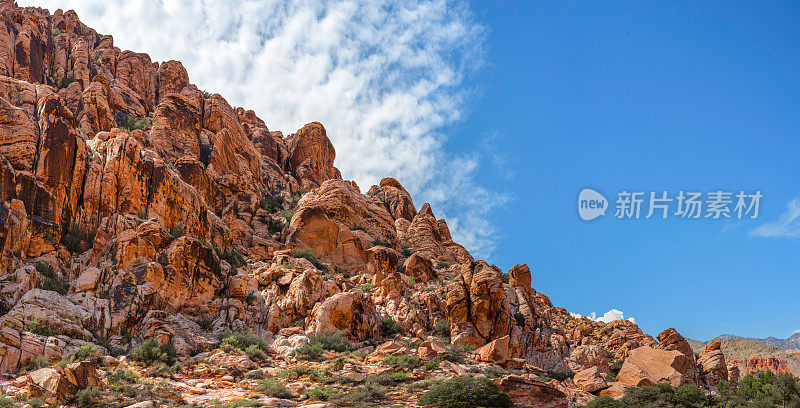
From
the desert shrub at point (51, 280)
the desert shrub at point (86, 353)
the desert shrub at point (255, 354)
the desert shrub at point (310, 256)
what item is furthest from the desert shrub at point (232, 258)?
the desert shrub at point (86, 353)

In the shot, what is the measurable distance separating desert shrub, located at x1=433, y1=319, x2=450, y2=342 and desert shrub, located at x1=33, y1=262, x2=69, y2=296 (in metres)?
22.8

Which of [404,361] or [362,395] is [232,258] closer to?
[404,361]

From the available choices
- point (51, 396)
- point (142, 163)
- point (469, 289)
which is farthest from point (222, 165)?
point (51, 396)

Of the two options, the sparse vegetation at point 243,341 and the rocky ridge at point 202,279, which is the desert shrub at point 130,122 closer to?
the rocky ridge at point 202,279

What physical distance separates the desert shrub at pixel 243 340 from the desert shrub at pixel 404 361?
7108mm

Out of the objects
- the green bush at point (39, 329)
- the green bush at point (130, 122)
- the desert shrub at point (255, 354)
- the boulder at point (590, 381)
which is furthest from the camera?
the green bush at point (130, 122)

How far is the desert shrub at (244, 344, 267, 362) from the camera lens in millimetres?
25984

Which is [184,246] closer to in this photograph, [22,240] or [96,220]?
[96,220]

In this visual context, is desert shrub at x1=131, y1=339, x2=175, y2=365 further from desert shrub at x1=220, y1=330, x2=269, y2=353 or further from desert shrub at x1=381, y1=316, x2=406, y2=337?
desert shrub at x1=381, y1=316, x2=406, y2=337

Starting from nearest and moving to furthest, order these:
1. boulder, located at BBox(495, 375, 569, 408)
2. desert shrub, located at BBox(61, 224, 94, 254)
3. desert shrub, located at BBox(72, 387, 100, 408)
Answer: desert shrub, located at BBox(72, 387, 100, 408) < boulder, located at BBox(495, 375, 569, 408) < desert shrub, located at BBox(61, 224, 94, 254)

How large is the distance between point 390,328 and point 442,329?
4261 millimetres

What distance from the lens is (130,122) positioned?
170 feet

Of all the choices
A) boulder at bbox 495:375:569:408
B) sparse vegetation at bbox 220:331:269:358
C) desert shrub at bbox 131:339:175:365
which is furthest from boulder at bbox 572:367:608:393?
desert shrub at bbox 131:339:175:365

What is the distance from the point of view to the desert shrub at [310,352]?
26969 mm
